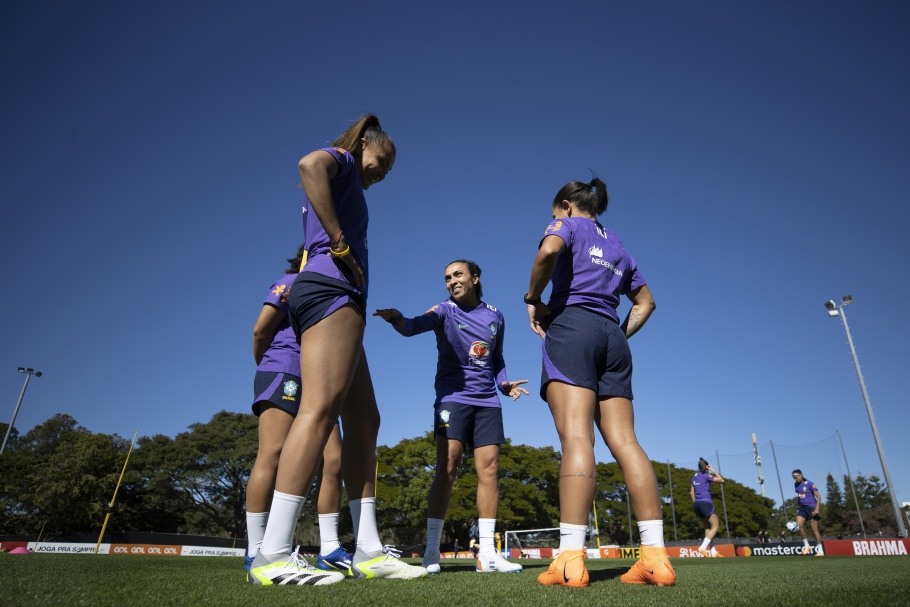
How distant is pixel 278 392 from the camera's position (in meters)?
3.65

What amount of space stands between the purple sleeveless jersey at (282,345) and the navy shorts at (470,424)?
1.36 meters

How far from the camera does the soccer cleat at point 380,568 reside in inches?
107

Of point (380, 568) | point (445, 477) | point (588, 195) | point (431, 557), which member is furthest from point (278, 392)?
point (588, 195)

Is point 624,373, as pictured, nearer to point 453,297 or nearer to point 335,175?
point 335,175

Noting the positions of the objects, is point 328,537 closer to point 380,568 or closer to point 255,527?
point 380,568

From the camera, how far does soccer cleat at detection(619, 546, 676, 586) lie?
235cm

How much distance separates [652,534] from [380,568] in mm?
1364

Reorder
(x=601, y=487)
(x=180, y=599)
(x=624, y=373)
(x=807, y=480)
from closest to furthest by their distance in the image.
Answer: (x=180, y=599) → (x=624, y=373) → (x=807, y=480) → (x=601, y=487)

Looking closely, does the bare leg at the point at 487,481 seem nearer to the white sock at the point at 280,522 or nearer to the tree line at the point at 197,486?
the white sock at the point at 280,522

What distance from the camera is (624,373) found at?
9.42ft

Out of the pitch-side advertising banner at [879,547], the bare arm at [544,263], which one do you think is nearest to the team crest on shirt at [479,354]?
the bare arm at [544,263]

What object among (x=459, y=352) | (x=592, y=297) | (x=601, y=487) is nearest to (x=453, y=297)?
(x=459, y=352)

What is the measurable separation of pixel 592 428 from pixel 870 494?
7956 centimetres

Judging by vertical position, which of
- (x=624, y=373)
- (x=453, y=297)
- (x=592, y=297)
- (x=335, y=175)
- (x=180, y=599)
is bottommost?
(x=180, y=599)
